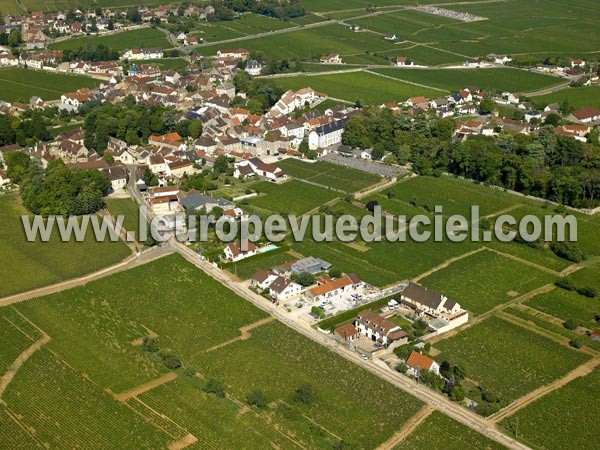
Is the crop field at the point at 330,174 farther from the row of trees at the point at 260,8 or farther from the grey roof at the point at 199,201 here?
the row of trees at the point at 260,8

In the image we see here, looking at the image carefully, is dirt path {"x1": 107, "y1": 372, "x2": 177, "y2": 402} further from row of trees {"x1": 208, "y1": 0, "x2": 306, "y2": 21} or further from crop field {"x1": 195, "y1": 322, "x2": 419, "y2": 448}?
row of trees {"x1": 208, "y1": 0, "x2": 306, "y2": 21}

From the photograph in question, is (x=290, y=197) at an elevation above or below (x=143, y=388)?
below

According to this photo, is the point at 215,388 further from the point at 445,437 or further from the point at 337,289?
the point at 337,289

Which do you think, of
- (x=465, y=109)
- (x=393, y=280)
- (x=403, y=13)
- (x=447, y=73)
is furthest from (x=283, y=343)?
(x=403, y=13)

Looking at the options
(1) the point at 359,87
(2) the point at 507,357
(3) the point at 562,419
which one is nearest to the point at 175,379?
(2) the point at 507,357

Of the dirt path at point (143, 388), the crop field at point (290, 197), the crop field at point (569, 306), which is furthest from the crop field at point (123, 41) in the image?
the dirt path at point (143, 388)

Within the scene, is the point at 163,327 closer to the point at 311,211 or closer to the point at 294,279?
the point at 294,279

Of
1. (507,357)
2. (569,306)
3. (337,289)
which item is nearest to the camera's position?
(507,357)
